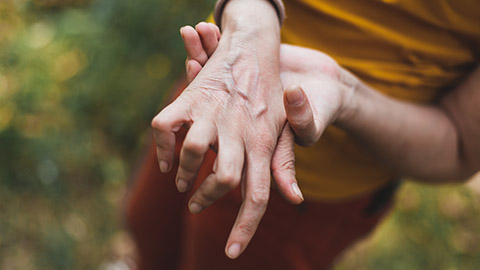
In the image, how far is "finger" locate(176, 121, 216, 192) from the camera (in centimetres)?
57

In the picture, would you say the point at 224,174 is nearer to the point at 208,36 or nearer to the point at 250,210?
the point at 250,210

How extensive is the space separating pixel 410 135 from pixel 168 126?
0.54 m

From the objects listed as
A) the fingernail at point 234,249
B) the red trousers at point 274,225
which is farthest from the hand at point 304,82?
the red trousers at point 274,225

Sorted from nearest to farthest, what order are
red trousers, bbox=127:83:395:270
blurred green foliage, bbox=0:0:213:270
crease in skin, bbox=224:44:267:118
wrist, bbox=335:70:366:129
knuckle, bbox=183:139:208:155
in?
knuckle, bbox=183:139:208:155 < crease in skin, bbox=224:44:267:118 < wrist, bbox=335:70:366:129 < red trousers, bbox=127:83:395:270 < blurred green foliage, bbox=0:0:213:270

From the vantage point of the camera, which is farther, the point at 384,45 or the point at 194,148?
the point at 384,45

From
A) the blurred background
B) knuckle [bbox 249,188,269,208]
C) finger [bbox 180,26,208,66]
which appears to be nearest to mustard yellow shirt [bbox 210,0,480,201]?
finger [bbox 180,26,208,66]

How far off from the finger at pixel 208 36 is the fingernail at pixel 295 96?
20cm

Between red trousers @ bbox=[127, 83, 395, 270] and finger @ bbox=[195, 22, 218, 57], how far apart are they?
273 mm

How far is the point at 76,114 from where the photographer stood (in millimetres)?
2037

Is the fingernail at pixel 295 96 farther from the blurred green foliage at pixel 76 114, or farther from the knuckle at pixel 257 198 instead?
the blurred green foliage at pixel 76 114

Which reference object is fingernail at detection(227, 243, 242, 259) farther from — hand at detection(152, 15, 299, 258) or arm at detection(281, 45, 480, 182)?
arm at detection(281, 45, 480, 182)

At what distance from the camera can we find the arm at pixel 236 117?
60 centimetres

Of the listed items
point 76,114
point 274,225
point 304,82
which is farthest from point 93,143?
point 304,82

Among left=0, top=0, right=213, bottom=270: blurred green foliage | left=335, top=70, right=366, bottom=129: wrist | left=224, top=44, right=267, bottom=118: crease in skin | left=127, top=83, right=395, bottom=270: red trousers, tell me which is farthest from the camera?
left=0, top=0, right=213, bottom=270: blurred green foliage
